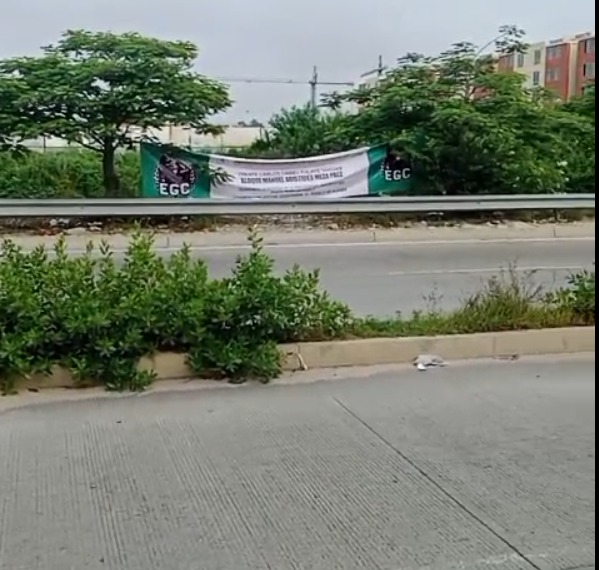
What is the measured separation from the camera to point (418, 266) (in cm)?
1177

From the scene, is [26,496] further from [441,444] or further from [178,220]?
[178,220]

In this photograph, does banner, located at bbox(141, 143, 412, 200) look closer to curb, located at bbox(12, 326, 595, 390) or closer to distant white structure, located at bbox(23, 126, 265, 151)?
distant white structure, located at bbox(23, 126, 265, 151)

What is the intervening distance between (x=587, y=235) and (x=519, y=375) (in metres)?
11.1

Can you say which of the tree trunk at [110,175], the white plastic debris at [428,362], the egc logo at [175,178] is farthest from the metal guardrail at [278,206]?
the white plastic debris at [428,362]

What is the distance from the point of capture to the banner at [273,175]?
16422 mm

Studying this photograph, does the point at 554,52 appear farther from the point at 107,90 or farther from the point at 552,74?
the point at 107,90

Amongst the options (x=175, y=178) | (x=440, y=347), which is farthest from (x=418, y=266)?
(x=175, y=178)

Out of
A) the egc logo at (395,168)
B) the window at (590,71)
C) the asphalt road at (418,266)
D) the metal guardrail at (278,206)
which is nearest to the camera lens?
the window at (590,71)

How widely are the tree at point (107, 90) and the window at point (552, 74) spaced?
73409 mm

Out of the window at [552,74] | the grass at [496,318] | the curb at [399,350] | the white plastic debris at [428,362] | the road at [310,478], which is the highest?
the window at [552,74]

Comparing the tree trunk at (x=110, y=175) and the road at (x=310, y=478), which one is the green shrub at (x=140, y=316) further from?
the tree trunk at (x=110, y=175)

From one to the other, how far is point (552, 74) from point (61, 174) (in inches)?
2974

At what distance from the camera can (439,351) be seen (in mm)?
5906

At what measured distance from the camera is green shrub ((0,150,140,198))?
16.2 m
